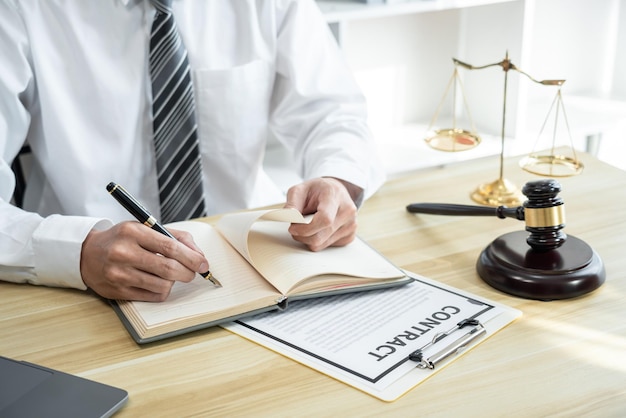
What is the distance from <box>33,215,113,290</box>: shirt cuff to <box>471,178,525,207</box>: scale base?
0.70m

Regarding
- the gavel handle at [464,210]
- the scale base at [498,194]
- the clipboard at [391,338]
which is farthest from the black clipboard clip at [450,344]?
the scale base at [498,194]

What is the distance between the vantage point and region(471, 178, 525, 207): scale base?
1462 mm

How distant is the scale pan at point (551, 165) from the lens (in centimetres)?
150

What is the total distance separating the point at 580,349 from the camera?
98 centimetres

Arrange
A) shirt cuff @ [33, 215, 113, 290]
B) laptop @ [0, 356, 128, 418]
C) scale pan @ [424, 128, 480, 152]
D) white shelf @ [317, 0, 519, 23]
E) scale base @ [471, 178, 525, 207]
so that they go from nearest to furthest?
1. laptop @ [0, 356, 128, 418]
2. shirt cuff @ [33, 215, 113, 290]
3. scale base @ [471, 178, 525, 207]
4. scale pan @ [424, 128, 480, 152]
5. white shelf @ [317, 0, 519, 23]

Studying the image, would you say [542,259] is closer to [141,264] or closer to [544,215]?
[544,215]

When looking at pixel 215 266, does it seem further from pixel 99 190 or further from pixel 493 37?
pixel 493 37

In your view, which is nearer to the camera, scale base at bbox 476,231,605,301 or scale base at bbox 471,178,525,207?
scale base at bbox 476,231,605,301

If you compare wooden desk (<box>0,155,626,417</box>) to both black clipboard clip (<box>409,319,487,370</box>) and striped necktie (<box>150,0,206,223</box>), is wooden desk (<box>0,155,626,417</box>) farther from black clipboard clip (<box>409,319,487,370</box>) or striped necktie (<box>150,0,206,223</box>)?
striped necktie (<box>150,0,206,223</box>)

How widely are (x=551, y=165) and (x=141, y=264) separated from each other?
859 millimetres

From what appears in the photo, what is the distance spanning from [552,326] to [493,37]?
1.88 meters

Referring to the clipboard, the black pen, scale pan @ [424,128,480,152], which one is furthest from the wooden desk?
scale pan @ [424,128,480,152]

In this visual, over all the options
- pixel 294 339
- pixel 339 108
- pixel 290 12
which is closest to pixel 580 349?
pixel 294 339

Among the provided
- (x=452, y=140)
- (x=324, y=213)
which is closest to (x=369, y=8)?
(x=452, y=140)
